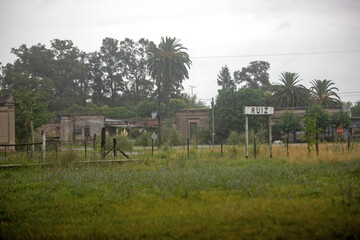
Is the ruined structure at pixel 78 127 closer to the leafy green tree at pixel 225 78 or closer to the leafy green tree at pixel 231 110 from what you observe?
the leafy green tree at pixel 231 110

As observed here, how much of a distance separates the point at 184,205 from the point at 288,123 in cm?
3937

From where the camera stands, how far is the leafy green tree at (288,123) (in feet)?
146

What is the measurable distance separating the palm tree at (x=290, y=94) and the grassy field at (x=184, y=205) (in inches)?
1805

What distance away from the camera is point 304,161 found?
14641 mm

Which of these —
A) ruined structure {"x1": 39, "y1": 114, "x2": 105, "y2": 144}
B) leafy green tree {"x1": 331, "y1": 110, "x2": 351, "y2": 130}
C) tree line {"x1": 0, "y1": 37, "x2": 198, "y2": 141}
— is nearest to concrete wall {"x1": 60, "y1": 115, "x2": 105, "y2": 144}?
ruined structure {"x1": 39, "y1": 114, "x2": 105, "y2": 144}

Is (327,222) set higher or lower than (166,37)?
lower

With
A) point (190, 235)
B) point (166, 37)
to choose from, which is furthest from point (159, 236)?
point (166, 37)

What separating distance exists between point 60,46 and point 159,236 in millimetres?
69409

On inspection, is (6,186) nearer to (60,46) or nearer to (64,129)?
(64,129)

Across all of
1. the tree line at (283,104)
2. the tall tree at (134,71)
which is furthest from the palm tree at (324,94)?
the tall tree at (134,71)

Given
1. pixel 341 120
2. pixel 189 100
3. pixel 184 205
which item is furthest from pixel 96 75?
pixel 184 205

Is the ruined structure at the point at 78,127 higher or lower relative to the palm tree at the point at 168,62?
lower

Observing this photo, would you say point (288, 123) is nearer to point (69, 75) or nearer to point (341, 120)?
point (341, 120)

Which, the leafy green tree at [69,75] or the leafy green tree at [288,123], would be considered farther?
the leafy green tree at [69,75]
